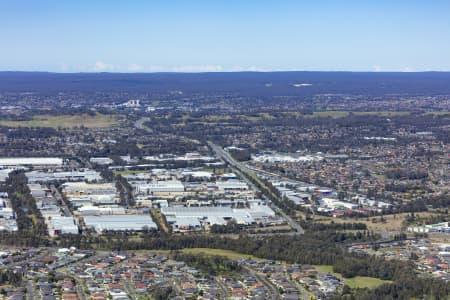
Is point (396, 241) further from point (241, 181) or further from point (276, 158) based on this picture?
point (276, 158)

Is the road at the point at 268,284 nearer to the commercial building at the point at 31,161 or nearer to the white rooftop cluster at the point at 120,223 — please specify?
the white rooftop cluster at the point at 120,223

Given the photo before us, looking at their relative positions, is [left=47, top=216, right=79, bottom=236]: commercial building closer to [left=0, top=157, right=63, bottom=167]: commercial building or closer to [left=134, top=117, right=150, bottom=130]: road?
[left=0, top=157, right=63, bottom=167]: commercial building

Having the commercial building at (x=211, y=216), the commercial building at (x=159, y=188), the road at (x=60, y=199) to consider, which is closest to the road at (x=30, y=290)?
the commercial building at (x=211, y=216)

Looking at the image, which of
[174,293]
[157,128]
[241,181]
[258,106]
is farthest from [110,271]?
[258,106]

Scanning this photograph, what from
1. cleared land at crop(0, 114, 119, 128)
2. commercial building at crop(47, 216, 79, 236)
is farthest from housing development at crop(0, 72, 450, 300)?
cleared land at crop(0, 114, 119, 128)

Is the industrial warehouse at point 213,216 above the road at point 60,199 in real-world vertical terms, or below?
below
